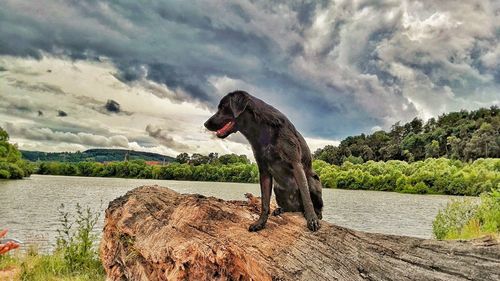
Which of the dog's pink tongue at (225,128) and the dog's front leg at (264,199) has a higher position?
the dog's pink tongue at (225,128)

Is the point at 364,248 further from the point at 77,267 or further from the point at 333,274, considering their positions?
the point at 77,267

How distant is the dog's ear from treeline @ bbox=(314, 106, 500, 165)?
319 feet

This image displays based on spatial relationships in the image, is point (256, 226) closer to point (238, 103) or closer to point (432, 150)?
point (238, 103)

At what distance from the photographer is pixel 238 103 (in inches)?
169

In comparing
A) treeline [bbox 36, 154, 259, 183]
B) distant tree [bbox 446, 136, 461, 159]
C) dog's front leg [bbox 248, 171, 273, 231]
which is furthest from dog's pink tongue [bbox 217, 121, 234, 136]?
distant tree [bbox 446, 136, 461, 159]

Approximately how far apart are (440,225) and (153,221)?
12.4m

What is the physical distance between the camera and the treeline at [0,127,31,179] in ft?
252

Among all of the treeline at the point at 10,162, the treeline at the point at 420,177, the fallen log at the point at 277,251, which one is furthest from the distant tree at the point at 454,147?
the fallen log at the point at 277,251

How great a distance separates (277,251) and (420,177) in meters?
63.9

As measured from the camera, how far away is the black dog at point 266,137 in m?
4.31

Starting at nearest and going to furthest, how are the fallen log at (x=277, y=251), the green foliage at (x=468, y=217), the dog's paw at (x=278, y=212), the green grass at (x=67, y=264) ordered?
the fallen log at (x=277, y=251) → the dog's paw at (x=278, y=212) → the green grass at (x=67, y=264) → the green foliage at (x=468, y=217)

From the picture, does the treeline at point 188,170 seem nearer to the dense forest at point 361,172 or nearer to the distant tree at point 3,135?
the dense forest at point 361,172

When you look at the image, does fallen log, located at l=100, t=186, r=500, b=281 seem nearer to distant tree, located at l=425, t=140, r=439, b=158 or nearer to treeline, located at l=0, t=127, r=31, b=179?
treeline, located at l=0, t=127, r=31, b=179

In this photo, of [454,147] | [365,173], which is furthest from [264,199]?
[454,147]
